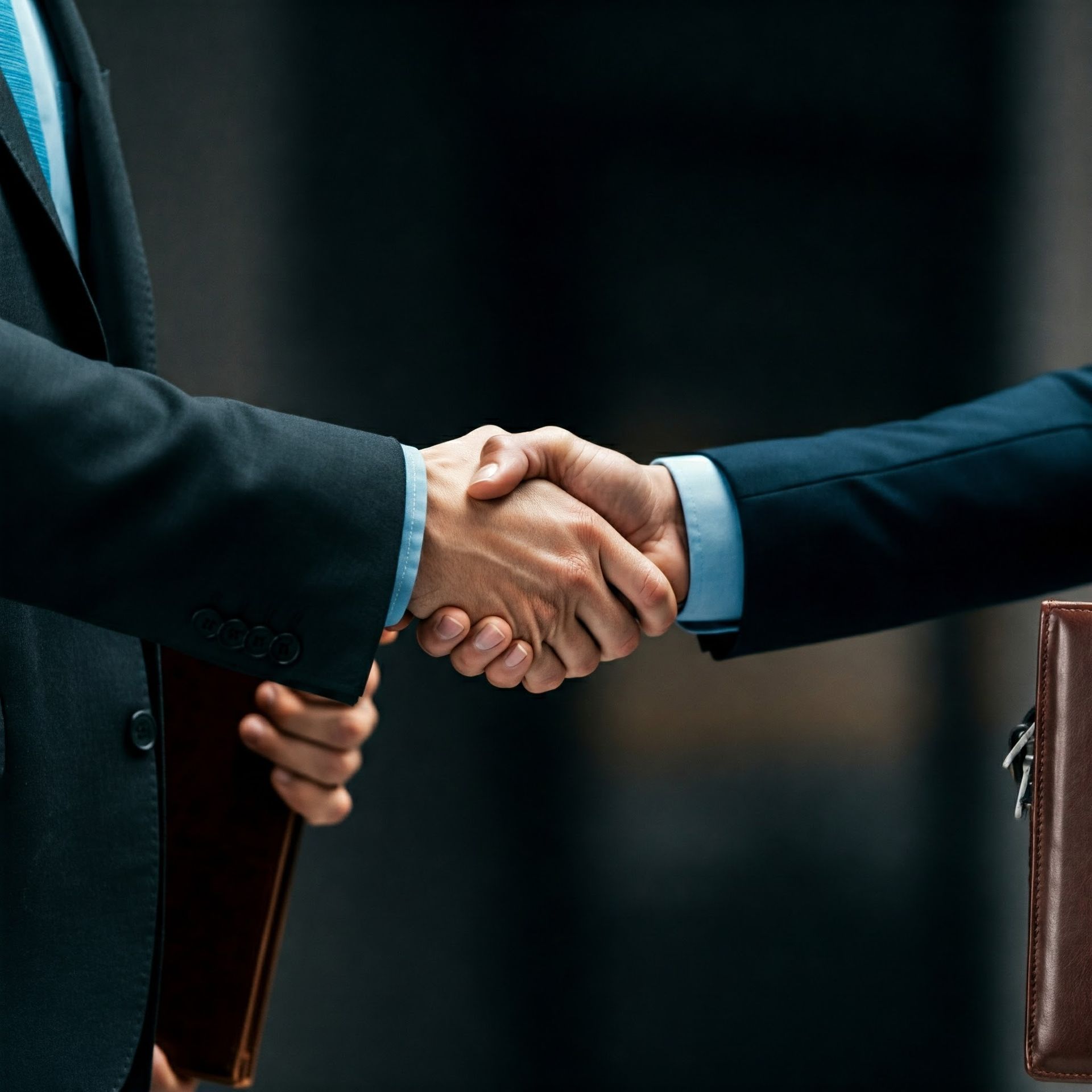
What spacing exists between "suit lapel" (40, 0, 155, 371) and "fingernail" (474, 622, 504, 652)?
442 mm

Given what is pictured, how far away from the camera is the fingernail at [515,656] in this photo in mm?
1149

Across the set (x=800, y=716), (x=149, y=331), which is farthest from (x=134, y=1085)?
(x=800, y=716)

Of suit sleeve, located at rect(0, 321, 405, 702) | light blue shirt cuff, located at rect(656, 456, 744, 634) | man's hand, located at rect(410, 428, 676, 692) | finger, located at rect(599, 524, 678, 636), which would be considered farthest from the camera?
light blue shirt cuff, located at rect(656, 456, 744, 634)

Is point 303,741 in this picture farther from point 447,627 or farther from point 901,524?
point 901,524

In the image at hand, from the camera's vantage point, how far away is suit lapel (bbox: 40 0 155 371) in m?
1.08

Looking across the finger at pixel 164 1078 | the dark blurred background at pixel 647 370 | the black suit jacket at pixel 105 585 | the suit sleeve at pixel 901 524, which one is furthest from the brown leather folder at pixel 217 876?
the dark blurred background at pixel 647 370

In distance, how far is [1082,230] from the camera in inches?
98.5

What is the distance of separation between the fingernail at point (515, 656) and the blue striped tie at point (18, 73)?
0.64 m

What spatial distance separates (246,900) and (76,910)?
333 mm

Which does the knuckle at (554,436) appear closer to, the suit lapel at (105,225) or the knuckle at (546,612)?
the knuckle at (546,612)

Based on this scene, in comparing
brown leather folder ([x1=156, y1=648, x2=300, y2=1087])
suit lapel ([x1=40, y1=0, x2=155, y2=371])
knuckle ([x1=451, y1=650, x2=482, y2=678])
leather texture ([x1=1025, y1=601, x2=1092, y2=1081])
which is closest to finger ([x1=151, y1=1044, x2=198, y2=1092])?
brown leather folder ([x1=156, y1=648, x2=300, y2=1087])

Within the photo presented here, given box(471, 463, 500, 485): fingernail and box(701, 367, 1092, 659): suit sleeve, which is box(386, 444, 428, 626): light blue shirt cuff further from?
box(701, 367, 1092, 659): suit sleeve

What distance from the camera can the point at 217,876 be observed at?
1.24 m

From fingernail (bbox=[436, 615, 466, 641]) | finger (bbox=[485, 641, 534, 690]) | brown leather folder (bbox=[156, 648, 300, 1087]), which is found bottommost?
brown leather folder (bbox=[156, 648, 300, 1087])
